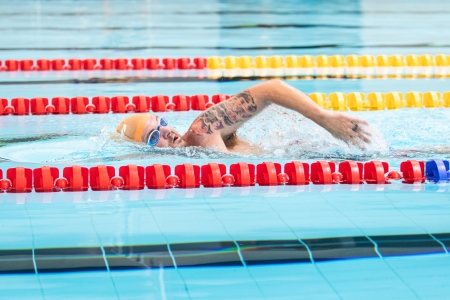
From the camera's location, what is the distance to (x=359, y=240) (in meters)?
3.38

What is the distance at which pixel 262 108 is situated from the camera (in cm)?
456

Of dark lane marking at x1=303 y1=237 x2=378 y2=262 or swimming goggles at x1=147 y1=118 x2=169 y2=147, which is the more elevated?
swimming goggles at x1=147 y1=118 x2=169 y2=147

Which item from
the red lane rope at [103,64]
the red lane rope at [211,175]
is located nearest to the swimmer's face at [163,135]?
the red lane rope at [211,175]

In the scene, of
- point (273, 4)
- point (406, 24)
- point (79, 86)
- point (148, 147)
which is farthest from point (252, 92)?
point (273, 4)

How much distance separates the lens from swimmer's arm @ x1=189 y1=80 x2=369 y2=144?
4.24 metres

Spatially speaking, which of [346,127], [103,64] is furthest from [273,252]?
[103,64]

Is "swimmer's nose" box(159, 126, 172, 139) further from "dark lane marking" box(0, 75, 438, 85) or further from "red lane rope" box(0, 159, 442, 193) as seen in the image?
"dark lane marking" box(0, 75, 438, 85)

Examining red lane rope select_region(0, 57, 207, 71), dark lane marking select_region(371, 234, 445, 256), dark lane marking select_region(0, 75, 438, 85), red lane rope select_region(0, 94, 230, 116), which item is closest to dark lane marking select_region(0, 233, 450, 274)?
dark lane marking select_region(371, 234, 445, 256)

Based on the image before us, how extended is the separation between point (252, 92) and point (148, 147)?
73cm

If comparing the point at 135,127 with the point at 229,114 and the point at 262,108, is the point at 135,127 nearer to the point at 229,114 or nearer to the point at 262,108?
the point at 229,114

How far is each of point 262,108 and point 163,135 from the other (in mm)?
620

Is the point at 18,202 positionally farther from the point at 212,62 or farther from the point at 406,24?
the point at 406,24

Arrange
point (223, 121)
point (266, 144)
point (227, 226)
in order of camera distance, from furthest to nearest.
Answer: point (266, 144), point (223, 121), point (227, 226)

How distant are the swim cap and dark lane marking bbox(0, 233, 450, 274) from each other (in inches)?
57.8
